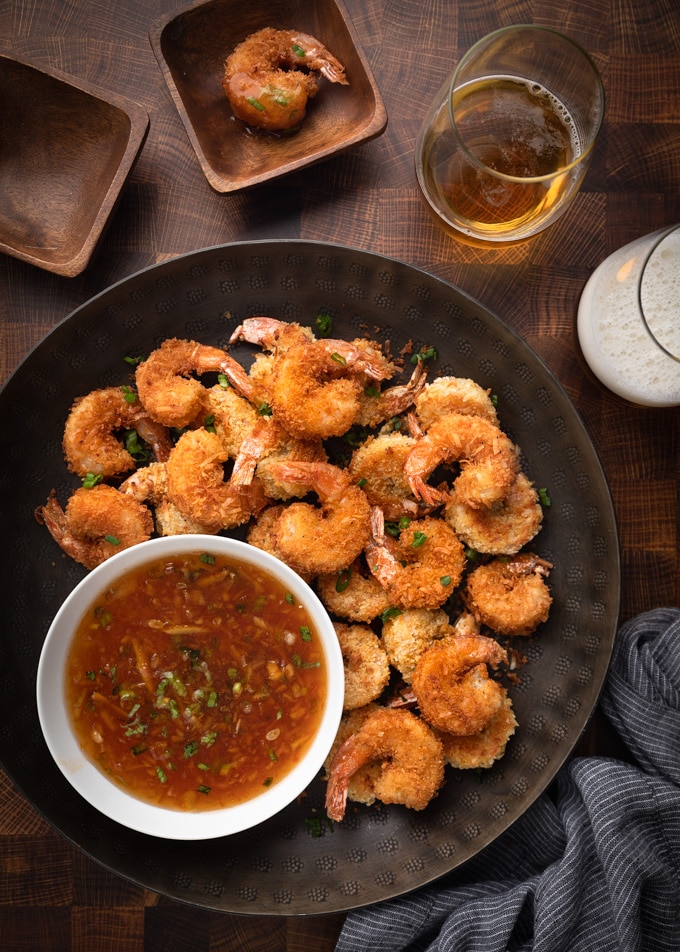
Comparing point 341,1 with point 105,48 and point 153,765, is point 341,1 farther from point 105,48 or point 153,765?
point 153,765

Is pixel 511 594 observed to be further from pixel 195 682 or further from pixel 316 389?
pixel 195 682

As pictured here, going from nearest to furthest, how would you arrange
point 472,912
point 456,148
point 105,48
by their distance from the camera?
point 456,148
point 472,912
point 105,48

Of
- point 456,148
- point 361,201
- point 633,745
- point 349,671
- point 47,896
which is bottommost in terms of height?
point 47,896

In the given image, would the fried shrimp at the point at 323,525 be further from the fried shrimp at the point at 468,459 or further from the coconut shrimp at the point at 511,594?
the coconut shrimp at the point at 511,594

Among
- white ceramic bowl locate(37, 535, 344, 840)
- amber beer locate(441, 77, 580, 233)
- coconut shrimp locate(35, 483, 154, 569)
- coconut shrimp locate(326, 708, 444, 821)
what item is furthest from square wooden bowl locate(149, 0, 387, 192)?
coconut shrimp locate(326, 708, 444, 821)

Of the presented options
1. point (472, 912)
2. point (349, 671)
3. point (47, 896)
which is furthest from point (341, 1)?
point (47, 896)

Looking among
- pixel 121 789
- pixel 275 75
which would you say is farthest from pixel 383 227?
pixel 121 789
